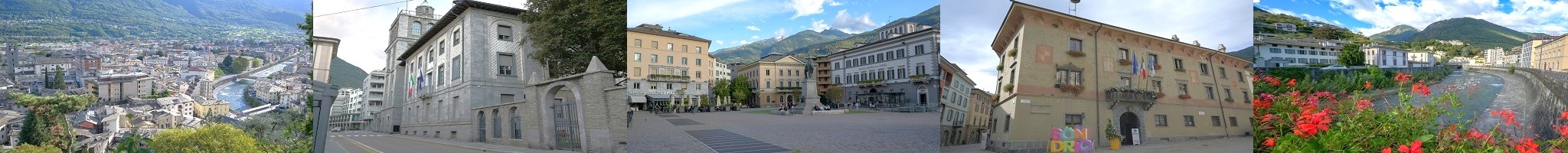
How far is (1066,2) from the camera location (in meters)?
6.20

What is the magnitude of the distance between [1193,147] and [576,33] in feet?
13.5

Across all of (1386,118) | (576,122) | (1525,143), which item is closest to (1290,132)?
(1386,118)

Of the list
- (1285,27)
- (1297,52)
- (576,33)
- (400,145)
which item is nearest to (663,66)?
(576,33)

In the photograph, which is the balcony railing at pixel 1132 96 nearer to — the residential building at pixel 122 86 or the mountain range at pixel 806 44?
the mountain range at pixel 806 44

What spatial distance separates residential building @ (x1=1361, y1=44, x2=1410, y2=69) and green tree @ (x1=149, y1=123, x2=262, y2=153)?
9686 millimetres

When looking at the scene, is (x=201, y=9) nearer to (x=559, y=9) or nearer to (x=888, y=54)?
(x=559, y=9)

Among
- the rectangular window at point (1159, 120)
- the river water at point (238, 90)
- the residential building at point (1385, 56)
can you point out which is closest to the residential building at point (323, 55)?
the river water at point (238, 90)

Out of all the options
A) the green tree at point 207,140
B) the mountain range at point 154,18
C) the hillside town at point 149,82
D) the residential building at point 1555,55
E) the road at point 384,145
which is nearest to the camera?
the road at point 384,145

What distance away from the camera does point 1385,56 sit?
8.67 metres

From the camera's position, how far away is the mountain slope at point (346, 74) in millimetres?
7555

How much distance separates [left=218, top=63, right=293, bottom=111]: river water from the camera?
996 cm

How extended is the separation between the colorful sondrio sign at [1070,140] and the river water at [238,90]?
23.8 ft

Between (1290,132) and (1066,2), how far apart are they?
2.90 m

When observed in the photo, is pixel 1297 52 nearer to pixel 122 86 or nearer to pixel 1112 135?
pixel 1112 135
